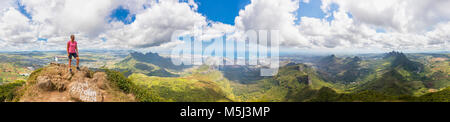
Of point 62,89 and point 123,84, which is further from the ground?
point 62,89

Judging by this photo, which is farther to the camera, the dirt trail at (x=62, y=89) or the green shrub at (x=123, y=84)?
the green shrub at (x=123, y=84)

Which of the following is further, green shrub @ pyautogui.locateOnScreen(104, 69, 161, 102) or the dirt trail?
green shrub @ pyautogui.locateOnScreen(104, 69, 161, 102)

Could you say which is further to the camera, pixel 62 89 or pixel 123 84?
pixel 123 84

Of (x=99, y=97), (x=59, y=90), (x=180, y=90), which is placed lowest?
(x=180, y=90)
